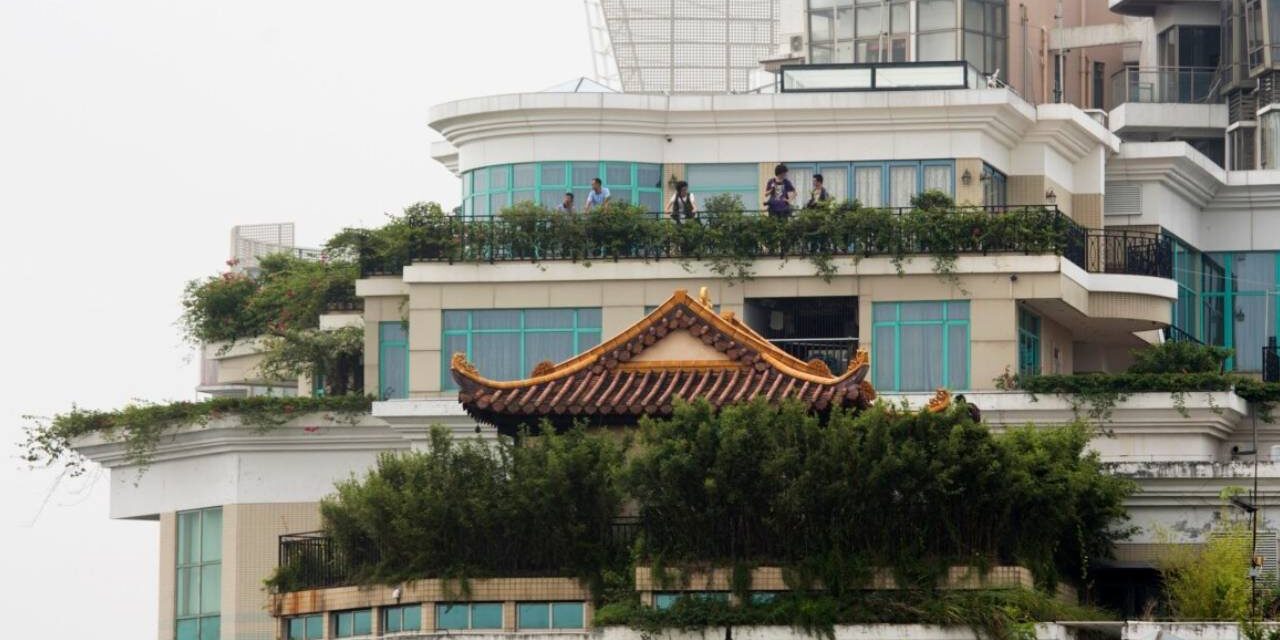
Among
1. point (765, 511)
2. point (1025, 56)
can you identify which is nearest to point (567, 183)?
point (1025, 56)

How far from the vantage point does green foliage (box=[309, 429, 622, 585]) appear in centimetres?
5250

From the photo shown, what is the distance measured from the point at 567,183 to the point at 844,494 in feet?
53.0

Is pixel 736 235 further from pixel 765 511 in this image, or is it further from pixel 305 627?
pixel 305 627

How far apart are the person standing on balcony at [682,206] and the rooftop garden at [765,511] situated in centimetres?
1098

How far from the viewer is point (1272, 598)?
52.1 metres

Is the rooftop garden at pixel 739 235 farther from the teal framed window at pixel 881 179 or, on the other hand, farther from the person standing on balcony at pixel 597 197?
the teal framed window at pixel 881 179

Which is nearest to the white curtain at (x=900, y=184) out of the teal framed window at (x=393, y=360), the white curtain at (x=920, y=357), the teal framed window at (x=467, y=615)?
the white curtain at (x=920, y=357)

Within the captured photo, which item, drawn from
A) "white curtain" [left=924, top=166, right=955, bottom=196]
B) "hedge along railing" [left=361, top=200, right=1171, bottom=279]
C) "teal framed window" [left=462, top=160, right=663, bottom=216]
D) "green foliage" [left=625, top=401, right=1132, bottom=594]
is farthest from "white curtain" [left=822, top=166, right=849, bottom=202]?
"green foliage" [left=625, top=401, right=1132, bottom=594]

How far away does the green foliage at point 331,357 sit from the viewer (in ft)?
226

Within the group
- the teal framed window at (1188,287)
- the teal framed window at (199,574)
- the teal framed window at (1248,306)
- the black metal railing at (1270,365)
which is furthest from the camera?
the teal framed window at (1248,306)

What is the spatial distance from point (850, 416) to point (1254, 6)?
94.1 feet

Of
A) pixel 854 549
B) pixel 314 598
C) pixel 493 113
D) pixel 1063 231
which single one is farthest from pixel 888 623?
pixel 493 113

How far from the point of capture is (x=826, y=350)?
2488 inches

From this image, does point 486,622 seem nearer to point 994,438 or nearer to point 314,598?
point 314,598
